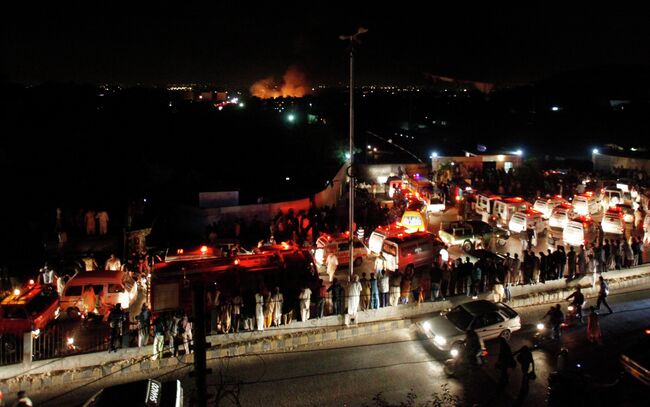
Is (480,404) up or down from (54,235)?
down

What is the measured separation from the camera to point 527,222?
20828 millimetres

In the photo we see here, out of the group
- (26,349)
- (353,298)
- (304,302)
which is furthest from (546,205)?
(26,349)

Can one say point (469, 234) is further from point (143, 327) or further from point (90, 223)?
point (90, 223)

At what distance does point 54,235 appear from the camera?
63.7 ft

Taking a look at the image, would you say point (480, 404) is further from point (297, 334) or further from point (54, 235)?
point (54, 235)

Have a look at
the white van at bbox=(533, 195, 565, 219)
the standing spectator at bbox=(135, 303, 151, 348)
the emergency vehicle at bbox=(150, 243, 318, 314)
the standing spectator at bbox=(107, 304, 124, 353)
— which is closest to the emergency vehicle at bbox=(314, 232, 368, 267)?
the emergency vehicle at bbox=(150, 243, 318, 314)

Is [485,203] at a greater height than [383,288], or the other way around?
[485,203]

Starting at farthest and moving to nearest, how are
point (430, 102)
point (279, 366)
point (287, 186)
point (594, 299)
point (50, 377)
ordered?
point (430, 102) → point (287, 186) → point (594, 299) → point (279, 366) → point (50, 377)

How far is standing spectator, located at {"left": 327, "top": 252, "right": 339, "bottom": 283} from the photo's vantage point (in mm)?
16562

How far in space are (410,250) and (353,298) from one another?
14.6 ft

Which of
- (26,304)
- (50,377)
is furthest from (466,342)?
(26,304)

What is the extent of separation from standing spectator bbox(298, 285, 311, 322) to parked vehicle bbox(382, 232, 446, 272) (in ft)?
15.5

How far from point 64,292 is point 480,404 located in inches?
464

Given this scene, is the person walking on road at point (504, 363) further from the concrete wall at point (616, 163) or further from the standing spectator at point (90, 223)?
the concrete wall at point (616, 163)
